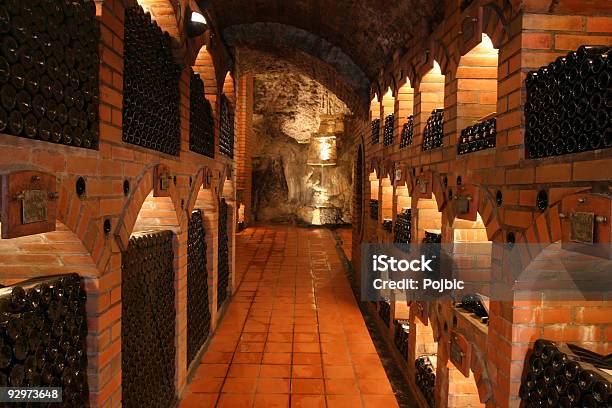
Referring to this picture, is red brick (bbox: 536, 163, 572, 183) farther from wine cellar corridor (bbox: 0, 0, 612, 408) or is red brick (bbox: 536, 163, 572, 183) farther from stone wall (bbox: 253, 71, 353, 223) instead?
stone wall (bbox: 253, 71, 353, 223)

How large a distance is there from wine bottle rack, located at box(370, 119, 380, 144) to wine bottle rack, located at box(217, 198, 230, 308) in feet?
9.55

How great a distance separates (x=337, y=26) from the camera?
6.42 meters

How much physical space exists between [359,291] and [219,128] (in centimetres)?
433

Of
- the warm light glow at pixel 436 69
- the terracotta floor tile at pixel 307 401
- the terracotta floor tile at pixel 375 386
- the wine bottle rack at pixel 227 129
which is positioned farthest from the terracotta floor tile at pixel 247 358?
the warm light glow at pixel 436 69

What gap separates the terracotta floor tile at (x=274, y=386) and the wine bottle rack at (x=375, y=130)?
4.34 m

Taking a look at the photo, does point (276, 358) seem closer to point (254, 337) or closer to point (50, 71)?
point (254, 337)

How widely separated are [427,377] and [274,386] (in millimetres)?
1626

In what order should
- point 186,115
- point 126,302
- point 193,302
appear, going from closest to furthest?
point 126,302 < point 186,115 < point 193,302

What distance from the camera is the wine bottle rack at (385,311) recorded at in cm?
626

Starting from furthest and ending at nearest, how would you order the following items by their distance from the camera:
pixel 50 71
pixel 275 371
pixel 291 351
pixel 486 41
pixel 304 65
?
pixel 304 65 < pixel 291 351 < pixel 275 371 < pixel 486 41 < pixel 50 71

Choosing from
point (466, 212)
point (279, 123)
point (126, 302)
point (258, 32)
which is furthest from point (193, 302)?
point (279, 123)

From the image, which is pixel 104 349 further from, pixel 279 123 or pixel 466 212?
pixel 279 123

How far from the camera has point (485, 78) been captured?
3658 millimetres

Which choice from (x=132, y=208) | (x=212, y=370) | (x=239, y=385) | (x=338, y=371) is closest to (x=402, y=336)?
(x=338, y=371)
